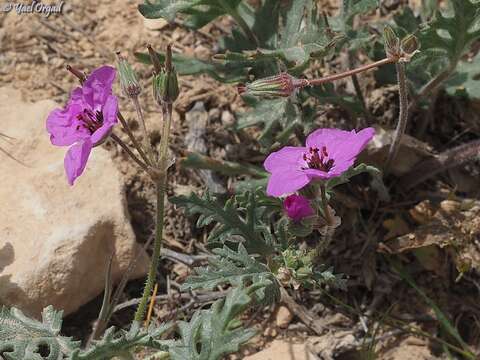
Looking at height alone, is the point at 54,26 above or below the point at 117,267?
above

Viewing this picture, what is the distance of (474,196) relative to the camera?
12.6 feet

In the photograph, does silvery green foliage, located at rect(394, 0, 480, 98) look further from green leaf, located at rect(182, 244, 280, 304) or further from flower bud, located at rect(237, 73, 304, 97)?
green leaf, located at rect(182, 244, 280, 304)

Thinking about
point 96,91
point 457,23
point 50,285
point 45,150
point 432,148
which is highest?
point 96,91

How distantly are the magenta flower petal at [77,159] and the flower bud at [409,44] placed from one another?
1290mm

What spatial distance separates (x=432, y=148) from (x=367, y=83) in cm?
53

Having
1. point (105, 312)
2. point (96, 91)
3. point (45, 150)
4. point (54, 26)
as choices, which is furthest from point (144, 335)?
point (54, 26)

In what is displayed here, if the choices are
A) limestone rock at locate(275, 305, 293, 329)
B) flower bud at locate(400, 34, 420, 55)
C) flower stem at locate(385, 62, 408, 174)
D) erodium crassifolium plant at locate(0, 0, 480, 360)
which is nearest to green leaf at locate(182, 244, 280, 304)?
erodium crassifolium plant at locate(0, 0, 480, 360)

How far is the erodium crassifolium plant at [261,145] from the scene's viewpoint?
2617 millimetres

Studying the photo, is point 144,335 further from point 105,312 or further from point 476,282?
point 476,282

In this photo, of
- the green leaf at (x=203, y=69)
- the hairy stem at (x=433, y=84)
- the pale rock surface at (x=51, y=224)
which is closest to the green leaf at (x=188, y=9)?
the green leaf at (x=203, y=69)

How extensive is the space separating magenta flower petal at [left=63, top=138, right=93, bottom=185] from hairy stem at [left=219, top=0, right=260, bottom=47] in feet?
3.72

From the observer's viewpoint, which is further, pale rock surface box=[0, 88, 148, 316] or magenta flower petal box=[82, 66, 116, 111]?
pale rock surface box=[0, 88, 148, 316]

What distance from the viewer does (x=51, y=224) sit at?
330cm

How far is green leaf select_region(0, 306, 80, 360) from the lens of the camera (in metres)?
2.72
